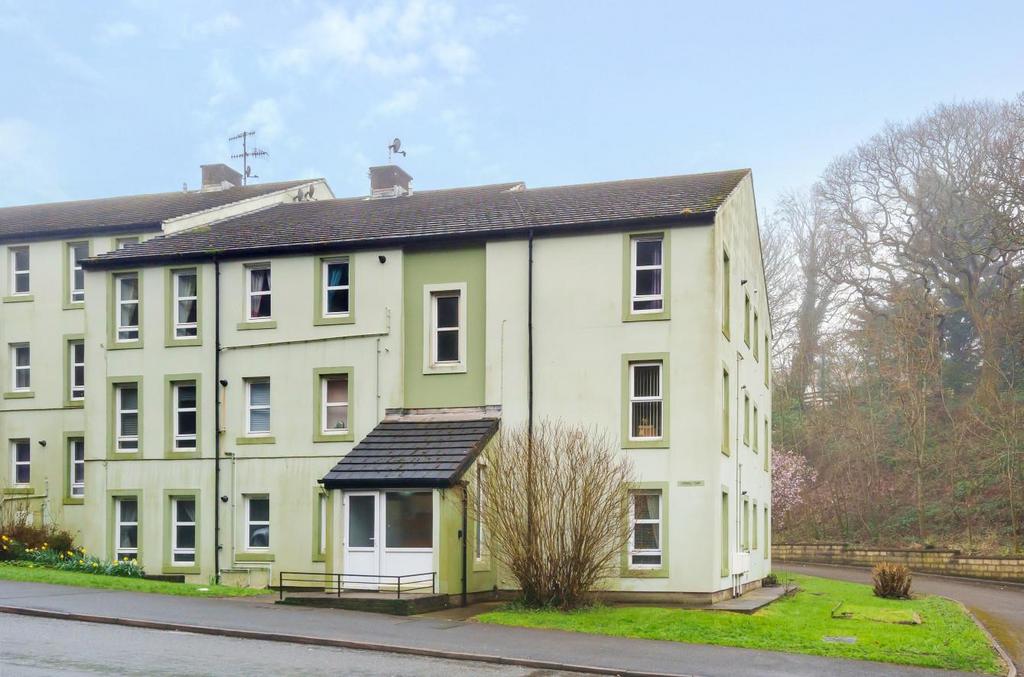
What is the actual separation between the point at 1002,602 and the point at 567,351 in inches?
553

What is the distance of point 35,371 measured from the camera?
40625 millimetres

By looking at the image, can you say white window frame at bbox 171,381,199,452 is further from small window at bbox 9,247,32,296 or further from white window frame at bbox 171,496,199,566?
small window at bbox 9,247,32,296

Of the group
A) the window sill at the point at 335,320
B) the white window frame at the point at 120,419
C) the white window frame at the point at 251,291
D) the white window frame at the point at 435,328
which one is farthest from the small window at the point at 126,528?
the white window frame at the point at 435,328

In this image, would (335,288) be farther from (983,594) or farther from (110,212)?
(983,594)

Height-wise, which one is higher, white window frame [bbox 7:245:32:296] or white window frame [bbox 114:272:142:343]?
white window frame [bbox 7:245:32:296]

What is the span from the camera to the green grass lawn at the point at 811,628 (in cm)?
1972

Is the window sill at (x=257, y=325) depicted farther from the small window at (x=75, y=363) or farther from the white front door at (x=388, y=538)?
the small window at (x=75, y=363)

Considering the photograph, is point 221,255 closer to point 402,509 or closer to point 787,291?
point 402,509

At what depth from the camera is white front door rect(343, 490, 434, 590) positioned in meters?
26.5

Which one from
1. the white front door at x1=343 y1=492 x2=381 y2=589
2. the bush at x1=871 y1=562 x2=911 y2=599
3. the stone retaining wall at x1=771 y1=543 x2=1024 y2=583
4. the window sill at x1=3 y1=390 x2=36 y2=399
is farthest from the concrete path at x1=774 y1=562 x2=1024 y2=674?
the window sill at x1=3 y1=390 x2=36 y2=399

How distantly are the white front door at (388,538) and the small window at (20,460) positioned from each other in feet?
58.3

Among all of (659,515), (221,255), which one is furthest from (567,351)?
(221,255)

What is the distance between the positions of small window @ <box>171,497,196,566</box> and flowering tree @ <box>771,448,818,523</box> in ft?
95.6

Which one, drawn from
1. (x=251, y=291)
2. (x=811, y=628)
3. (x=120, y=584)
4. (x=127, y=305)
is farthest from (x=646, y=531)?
(x=127, y=305)
